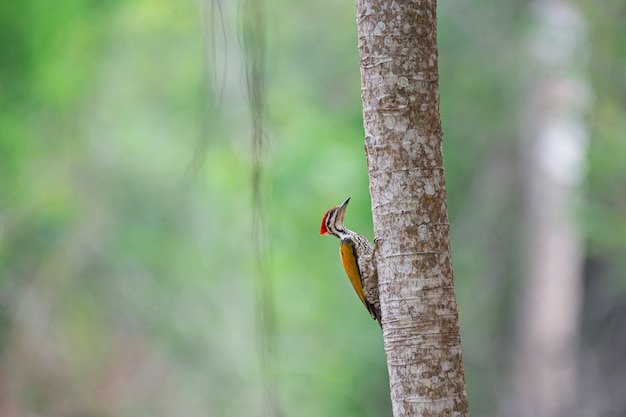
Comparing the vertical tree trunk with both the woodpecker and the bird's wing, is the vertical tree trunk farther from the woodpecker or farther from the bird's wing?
the bird's wing

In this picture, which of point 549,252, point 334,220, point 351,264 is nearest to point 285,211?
point 549,252

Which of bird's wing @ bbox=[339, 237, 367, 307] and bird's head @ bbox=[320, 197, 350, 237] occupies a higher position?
bird's head @ bbox=[320, 197, 350, 237]

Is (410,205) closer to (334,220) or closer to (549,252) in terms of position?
(334,220)

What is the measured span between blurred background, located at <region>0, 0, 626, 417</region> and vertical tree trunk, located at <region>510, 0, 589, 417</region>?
31mm

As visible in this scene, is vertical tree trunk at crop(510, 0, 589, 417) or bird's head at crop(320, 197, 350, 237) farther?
vertical tree trunk at crop(510, 0, 589, 417)

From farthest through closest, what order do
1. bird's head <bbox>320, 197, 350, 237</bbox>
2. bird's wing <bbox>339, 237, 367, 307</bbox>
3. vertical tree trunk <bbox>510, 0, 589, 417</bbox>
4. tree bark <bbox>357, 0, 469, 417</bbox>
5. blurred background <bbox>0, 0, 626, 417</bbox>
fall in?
vertical tree trunk <bbox>510, 0, 589, 417</bbox>
blurred background <bbox>0, 0, 626, 417</bbox>
bird's head <bbox>320, 197, 350, 237</bbox>
bird's wing <bbox>339, 237, 367, 307</bbox>
tree bark <bbox>357, 0, 469, 417</bbox>

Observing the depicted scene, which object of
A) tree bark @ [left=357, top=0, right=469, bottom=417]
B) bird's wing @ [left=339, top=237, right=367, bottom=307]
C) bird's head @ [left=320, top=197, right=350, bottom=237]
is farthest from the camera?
bird's head @ [left=320, top=197, right=350, bottom=237]

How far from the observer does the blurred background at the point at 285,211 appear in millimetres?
10016

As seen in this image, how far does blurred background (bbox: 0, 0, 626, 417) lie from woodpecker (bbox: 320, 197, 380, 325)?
540cm

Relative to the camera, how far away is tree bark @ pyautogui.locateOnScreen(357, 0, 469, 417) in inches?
106

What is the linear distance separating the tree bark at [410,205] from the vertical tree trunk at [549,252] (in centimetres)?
903

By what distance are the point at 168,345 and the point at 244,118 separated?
3431 mm

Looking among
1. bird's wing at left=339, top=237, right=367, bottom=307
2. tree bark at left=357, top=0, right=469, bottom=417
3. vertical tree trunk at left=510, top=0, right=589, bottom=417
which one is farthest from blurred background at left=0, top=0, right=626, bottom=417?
tree bark at left=357, top=0, right=469, bottom=417

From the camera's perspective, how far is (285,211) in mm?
12898
